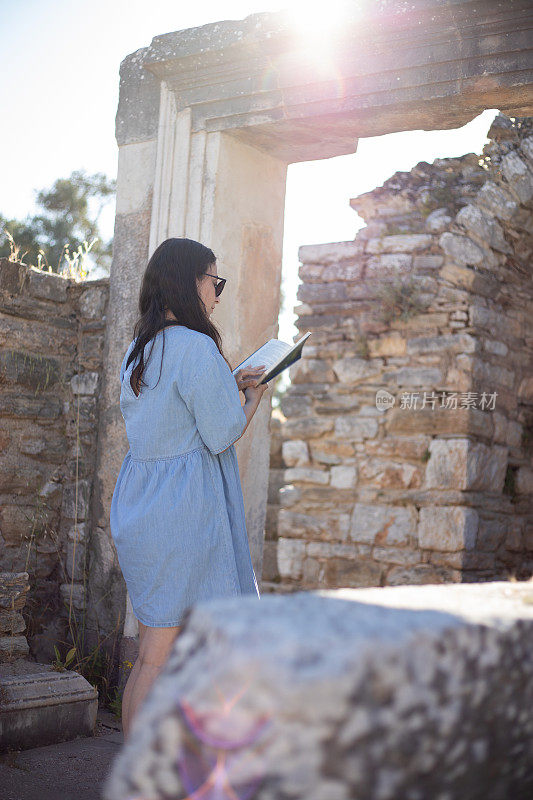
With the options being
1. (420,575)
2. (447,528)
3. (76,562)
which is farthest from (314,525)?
(76,562)

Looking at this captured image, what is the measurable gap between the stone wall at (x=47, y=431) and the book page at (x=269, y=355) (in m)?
1.42

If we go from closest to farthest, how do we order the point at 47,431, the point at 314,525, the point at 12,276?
the point at 12,276, the point at 47,431, the point at 314,525

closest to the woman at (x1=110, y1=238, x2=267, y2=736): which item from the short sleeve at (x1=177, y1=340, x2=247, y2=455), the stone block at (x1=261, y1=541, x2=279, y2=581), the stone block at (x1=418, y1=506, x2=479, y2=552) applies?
the short sleeve at (x1=177, y1=340, x2=247, y2=455)

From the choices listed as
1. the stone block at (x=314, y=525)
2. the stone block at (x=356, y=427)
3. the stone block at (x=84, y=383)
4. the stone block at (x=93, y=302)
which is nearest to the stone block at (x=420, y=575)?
the stone block at (x=314, y=525)

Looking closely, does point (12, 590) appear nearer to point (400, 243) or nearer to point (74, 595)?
point (74, 595)

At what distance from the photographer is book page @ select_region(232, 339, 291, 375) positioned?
2.40m

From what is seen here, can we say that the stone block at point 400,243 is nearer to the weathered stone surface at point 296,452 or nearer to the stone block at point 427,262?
the stone block at point 427,262

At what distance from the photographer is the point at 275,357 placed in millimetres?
2412

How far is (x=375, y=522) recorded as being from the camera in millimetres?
6012

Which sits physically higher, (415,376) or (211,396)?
(415,376)

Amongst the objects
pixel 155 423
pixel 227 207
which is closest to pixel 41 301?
pixel 227 207

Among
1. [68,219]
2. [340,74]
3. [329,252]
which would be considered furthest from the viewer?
[68,219]

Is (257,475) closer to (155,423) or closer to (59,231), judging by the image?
(155,423)

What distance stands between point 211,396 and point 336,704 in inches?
57.1
